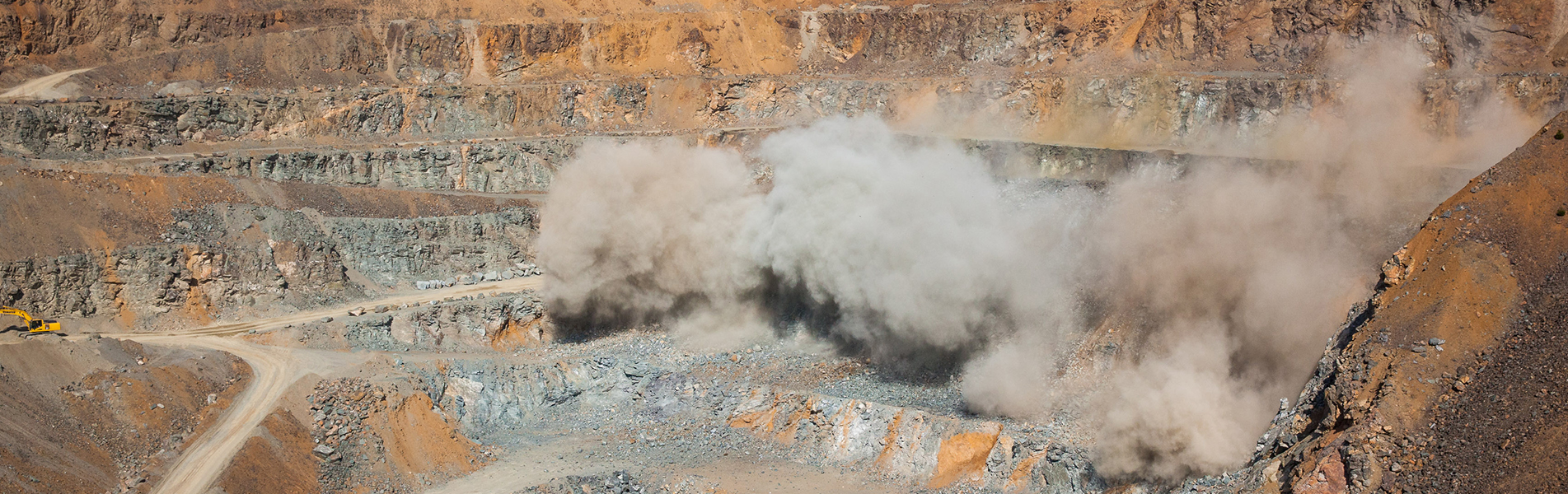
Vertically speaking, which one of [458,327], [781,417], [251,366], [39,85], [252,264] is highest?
[39,85]

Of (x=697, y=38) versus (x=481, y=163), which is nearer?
(x=481, y=163)

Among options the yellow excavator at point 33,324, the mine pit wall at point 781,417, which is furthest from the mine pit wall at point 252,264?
the mine pit wall at point 781,417

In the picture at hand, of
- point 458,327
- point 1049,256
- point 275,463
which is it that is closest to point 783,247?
point 1049,256

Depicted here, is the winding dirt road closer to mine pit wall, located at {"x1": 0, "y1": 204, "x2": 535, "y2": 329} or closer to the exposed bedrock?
mine pit wall, located at {"x1": 0, "y1": 204, "x2": 535, "y2": 329}

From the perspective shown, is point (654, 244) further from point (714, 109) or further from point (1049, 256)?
point (714, 109)

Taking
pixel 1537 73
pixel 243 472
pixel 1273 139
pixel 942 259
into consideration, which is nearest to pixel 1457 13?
pixel 1537 73

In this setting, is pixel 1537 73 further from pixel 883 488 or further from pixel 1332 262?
pixel 883 488
